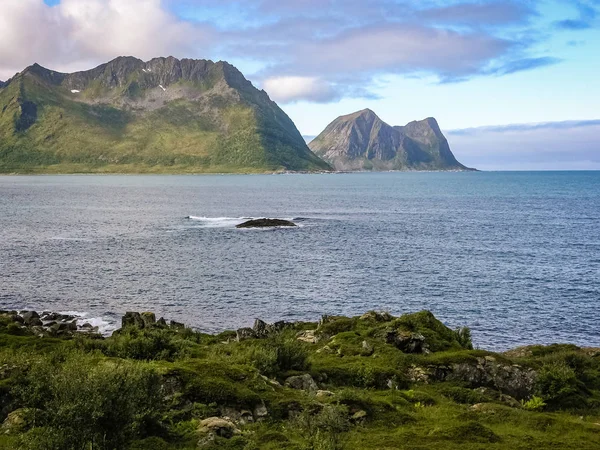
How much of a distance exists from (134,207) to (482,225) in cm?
10907

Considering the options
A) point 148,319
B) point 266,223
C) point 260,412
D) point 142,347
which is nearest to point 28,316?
point 148,319

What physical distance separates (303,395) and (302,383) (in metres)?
2.00

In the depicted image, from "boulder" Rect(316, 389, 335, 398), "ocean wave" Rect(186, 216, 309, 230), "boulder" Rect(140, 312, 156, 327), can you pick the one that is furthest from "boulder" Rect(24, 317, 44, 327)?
"ocean wave" Rect(186, 216, 309, 230)

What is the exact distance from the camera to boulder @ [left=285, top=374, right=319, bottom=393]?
23.6m

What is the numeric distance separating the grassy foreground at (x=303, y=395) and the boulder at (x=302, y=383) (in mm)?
56

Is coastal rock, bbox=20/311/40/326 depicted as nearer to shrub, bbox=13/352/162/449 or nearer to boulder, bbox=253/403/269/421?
shrub, bbox=13/352/162/449

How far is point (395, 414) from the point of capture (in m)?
20.5

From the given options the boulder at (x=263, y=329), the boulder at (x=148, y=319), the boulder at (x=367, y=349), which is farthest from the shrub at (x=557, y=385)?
the boulder at (x=148, y=319)

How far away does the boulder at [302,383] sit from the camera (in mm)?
23555

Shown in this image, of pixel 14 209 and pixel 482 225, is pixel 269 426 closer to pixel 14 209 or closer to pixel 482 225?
pixel 482 225

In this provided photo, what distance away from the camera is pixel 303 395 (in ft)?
71.5

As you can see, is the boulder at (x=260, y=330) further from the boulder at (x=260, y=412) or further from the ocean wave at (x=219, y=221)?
the ocean wave at (x=219, y=221)

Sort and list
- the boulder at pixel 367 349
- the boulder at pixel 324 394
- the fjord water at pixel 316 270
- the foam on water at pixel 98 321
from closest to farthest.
Result: the boulder at pixel 324 394 → the boulder at pixel 367 349 → the foam on water at pixel 98 321 → the fjord water at pixel 316 270

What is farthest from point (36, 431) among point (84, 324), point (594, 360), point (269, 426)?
point (84, 324)
